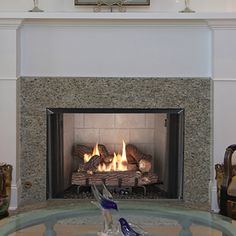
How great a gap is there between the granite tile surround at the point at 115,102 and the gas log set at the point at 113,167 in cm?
34

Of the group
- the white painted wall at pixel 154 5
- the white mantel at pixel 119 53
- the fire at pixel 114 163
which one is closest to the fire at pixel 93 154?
the fire at pixel 114 163

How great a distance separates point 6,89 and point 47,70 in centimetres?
33

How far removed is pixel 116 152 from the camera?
168 inches

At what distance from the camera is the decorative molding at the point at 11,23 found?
12.6 ft

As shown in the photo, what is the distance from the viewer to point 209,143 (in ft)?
13.1

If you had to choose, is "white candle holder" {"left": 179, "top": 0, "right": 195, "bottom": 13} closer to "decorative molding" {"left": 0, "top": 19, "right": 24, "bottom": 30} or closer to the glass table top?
"decorative molding" {"left": 0, "top": 19, "right": 24, "bottom": 30}

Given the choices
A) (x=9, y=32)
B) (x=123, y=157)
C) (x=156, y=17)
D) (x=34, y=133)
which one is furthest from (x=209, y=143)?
(x=9, y=32)

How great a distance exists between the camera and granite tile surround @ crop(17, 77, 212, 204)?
13.1ft

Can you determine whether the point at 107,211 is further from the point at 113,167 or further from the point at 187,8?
the point at 187,8

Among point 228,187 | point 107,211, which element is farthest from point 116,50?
point 107,211

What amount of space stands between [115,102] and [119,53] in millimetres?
358

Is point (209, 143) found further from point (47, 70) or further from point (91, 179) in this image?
point (47, 70)

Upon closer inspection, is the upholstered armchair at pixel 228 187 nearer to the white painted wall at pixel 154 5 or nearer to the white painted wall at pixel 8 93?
the white painted wall at pixel 154 5

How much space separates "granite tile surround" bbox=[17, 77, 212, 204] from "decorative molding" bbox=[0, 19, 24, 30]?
38 cm
